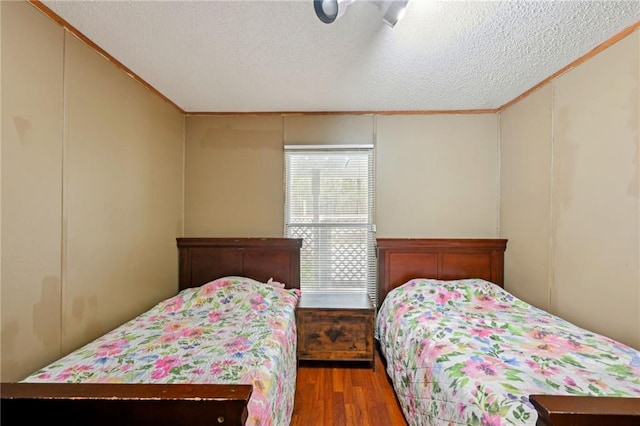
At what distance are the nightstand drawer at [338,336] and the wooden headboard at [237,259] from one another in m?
0.53

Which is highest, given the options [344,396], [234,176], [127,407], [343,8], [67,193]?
[343,8]

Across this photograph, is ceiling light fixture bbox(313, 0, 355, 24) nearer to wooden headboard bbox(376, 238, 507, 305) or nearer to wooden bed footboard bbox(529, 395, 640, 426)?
wooden bed footboard bbox(529, 395, 640, 426)

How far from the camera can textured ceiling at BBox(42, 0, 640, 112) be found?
1.47m

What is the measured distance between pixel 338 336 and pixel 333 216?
1092mm

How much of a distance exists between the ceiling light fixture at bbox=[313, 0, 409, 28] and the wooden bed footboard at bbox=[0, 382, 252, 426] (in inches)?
55.9

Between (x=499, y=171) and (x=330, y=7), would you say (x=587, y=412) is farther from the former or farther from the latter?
(x=499, y=171)

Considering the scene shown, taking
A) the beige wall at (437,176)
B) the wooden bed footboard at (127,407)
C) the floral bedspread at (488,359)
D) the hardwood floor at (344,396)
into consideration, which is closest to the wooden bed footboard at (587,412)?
the floral bedspread at (488,359)

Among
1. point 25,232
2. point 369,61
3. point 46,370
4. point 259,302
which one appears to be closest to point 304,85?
point 369,61

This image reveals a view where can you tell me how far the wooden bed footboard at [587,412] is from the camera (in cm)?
78

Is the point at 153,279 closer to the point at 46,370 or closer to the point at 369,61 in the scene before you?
the point at 46,370

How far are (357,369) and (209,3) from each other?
267 centimetres

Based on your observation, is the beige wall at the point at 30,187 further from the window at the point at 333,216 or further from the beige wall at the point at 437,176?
the beige wall at the point at 437,176

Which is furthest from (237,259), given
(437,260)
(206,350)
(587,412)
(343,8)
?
(587,412)

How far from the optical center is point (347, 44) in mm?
1756
